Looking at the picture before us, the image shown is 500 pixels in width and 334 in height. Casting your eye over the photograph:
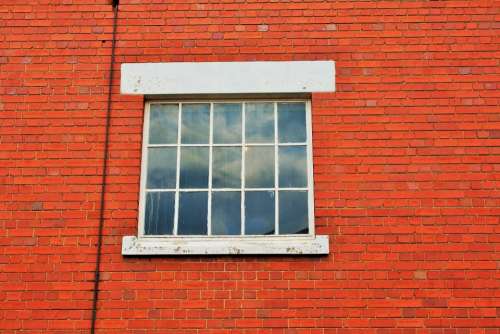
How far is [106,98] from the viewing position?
262 inches

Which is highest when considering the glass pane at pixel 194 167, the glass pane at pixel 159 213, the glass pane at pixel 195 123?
the glass pane at pixel 195 123

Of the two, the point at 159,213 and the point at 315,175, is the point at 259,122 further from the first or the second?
the point at 159,213

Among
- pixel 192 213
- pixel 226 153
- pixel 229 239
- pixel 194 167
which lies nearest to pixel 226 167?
pixel 226 153

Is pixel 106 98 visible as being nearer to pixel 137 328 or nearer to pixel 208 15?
pixel 208 15

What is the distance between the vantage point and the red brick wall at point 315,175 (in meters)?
6.02

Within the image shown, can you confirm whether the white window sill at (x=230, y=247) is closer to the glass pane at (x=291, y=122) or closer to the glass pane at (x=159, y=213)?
the glass pane at (x=159, y=213)

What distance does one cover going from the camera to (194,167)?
6555mm

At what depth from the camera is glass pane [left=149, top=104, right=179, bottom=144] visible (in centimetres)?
666

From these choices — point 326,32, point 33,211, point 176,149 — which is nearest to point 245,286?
point 176,149

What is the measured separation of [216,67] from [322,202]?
5.73ft

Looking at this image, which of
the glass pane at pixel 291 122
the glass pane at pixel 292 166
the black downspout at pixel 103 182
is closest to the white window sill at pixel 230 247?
the black downspout at pixel 103 182

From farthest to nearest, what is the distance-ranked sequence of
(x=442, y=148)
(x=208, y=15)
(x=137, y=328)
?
(x=208, y=15), (x=442, y=148), (x=137, y=328)

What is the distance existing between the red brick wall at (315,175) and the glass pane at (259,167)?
480 millimetres

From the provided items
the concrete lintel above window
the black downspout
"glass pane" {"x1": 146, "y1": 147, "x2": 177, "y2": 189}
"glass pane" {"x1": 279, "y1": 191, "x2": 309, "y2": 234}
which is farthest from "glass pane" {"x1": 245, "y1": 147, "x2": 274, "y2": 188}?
the black downspout
